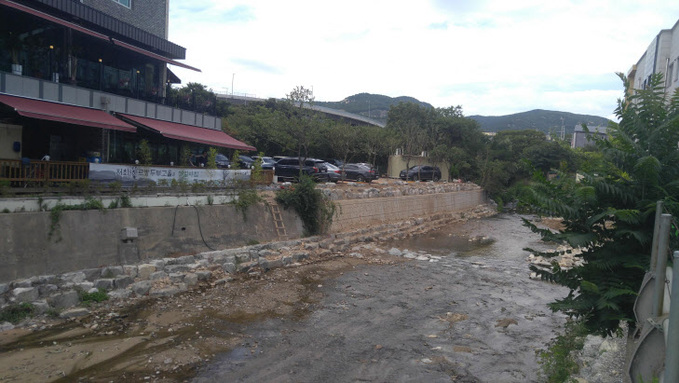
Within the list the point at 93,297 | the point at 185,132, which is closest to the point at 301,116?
the point at 185,132

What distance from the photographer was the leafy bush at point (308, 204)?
20922mm

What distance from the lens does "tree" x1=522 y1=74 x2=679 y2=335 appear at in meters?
5.39

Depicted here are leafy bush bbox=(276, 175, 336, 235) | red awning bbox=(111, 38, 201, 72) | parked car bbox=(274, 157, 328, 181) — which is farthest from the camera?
parked car bbox=(274, 157, 328, 181)

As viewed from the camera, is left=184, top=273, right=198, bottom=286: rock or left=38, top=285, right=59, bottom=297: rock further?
left=184, top=273, right=198, bottom=286: rock

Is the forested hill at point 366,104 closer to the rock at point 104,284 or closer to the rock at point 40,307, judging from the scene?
the rock at point 104,284

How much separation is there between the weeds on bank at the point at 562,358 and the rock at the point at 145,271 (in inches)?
425

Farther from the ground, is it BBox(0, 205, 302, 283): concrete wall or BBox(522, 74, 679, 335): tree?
BBox(522, 74, 679, 335): tree

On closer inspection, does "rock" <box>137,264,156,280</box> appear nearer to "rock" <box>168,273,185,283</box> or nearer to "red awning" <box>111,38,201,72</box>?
"rock" <box>168,273,185,283</box>

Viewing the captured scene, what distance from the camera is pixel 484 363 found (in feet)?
30.6

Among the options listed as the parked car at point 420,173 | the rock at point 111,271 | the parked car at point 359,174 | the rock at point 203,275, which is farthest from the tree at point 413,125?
the rock at point 111,271

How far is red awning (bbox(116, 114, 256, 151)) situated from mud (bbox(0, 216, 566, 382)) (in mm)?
10315

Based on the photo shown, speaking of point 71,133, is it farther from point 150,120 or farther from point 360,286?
point 360,286

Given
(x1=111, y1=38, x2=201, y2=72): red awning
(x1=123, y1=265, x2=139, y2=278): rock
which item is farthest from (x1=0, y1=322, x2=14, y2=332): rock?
(x1=111, y1=38, x2=201, y2=72): red awning

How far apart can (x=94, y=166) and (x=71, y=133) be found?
8293 millimetres
